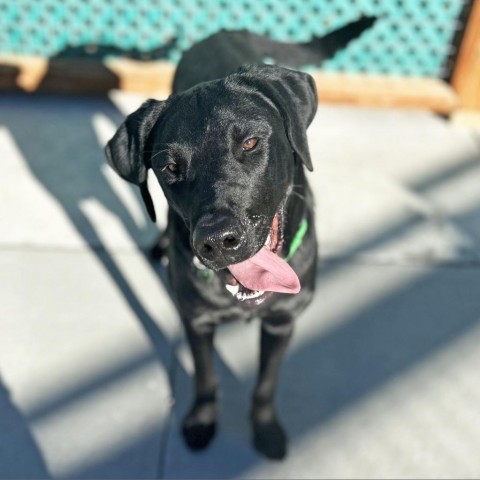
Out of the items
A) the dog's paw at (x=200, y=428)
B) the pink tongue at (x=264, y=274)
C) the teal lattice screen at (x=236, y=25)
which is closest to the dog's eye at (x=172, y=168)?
the pink tongue at (x=264, y=274)

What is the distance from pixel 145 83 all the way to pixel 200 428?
252cm

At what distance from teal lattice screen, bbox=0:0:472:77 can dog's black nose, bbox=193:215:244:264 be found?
2.78 metres

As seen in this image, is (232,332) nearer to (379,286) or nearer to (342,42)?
(379,286)

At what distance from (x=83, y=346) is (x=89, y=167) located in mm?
1268

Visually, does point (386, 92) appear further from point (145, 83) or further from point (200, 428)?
point (200, 428)

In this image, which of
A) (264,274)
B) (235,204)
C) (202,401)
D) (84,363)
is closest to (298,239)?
(264,274)

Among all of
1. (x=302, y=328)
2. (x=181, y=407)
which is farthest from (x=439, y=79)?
(x=181, y=407)

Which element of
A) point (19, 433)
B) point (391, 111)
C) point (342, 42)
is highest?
point (342, 42)

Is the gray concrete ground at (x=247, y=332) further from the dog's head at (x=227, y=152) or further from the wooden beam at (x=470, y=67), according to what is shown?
the dog's head at (x=227, y=152)

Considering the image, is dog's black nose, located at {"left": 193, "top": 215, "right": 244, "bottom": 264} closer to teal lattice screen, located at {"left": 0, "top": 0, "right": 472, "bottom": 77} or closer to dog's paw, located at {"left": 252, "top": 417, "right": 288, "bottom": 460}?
dog's paw, located at {"left": 252, "top": 417, "right": 288, "bottom": 460}

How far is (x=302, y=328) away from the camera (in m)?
3.03

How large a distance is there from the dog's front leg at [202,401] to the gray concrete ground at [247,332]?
6cm

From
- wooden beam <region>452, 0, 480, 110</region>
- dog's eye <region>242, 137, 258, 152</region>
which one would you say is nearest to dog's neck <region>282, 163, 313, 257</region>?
dog's eye <region>242, 137, 258, 152</region>

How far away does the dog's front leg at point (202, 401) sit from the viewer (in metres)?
2.52
